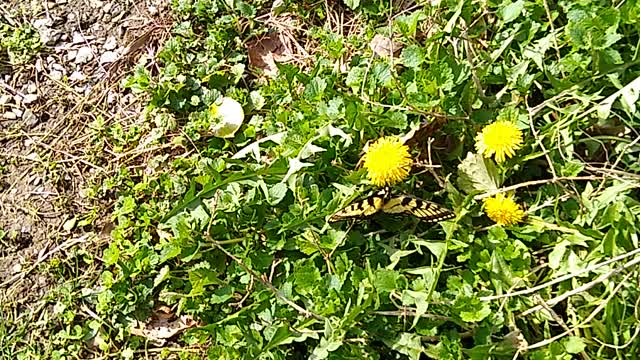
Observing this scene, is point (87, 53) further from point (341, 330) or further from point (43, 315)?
point (341, 330)

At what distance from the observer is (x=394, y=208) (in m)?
2.25

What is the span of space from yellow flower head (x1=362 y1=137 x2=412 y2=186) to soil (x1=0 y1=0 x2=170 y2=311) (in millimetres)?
912

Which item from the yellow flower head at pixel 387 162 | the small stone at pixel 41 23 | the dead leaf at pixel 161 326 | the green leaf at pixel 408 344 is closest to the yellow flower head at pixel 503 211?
the yellow flower head at pixel 387 162

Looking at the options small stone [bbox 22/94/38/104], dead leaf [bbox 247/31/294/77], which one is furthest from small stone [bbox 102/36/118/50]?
dead leaf [bbox 247/31/294/77]

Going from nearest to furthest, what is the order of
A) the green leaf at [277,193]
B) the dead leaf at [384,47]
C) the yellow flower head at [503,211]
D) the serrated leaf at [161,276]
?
the yellow flower head at [503,211]
the green leaf at [277,193]
the serrated leaf at [161,276]
the dead leaf at [384,47]

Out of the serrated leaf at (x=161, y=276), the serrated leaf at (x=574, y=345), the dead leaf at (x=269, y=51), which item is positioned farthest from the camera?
the dead leaf at (x=269, y=51)

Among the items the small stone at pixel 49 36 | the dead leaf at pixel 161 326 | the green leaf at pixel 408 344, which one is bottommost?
the dead leaf at pixel 161 326

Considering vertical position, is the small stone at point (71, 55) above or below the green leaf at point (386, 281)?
above

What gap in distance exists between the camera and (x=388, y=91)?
239cm

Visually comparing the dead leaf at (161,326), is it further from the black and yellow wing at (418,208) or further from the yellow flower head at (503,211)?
the yellow flower head at (503,211)

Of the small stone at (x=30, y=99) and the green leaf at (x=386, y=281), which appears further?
the small stone at (x=30, y=99)

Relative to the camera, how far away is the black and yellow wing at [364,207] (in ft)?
7.34

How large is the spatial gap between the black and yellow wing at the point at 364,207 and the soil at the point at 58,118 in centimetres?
81

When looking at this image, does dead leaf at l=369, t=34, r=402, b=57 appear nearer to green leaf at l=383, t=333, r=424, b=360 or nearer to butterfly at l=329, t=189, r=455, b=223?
Result: butterfly at l=329, t=189, r=455, b=223
